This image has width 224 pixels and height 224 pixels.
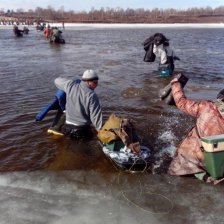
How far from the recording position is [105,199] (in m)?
4.48

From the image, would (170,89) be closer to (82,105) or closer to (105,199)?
(82,105)

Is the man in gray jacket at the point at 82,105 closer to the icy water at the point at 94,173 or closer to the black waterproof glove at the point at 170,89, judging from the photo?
the icy water at the point at 94,173

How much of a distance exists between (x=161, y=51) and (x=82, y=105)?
7.87 meters

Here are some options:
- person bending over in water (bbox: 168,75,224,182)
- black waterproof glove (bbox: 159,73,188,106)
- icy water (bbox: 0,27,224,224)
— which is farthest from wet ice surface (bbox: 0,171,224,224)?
black waterproof glove (bbox: 159,73,188,106)

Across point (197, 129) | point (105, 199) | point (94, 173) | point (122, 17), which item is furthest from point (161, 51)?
point (122, 17)

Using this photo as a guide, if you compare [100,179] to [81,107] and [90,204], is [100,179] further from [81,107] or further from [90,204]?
[81,107]

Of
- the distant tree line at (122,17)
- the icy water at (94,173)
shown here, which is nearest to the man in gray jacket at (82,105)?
the icy water at (94,173)

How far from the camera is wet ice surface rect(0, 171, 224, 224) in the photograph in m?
4.11

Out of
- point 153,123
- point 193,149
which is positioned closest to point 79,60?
point 153,123

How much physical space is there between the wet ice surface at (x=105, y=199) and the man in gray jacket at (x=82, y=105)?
118cm

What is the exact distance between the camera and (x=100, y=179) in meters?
5.03

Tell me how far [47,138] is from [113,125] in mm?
2259

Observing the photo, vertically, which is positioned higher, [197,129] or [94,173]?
[197,129]

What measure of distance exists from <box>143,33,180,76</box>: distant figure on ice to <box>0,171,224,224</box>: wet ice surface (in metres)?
8.68
